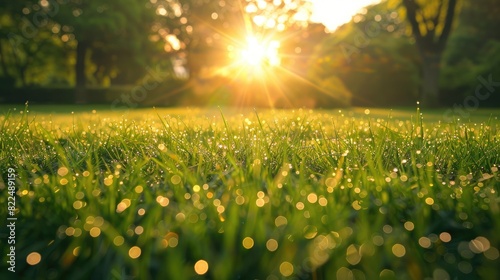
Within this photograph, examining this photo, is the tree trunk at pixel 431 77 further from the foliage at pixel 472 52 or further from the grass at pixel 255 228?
the grass at pixel 255 228

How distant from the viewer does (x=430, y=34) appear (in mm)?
20719

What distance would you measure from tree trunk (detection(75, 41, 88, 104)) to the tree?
2077 cm

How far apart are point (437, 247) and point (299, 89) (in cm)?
1836

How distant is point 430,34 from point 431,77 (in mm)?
1987

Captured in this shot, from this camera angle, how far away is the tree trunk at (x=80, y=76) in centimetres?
2973

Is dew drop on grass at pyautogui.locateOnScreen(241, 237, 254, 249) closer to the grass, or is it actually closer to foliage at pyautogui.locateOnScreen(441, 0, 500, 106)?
the grass

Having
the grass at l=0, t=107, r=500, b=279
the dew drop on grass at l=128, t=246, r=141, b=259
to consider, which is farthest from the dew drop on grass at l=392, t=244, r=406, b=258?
the dew drop on grass at l=128, t=246, r=141, b=259

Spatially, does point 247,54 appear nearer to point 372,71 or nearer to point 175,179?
point 372,71

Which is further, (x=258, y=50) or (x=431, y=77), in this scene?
(x=258, y=50)

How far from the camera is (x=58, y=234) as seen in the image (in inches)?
64.2

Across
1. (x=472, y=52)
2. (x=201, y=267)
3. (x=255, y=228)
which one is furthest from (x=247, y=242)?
(x=472, y=52)

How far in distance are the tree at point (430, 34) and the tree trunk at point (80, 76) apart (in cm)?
2077

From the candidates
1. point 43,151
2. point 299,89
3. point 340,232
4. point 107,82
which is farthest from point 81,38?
point 340,232

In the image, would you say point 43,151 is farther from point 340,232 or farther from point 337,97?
point 337,97
